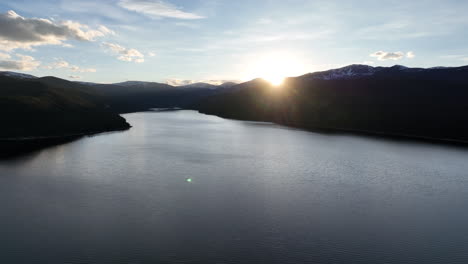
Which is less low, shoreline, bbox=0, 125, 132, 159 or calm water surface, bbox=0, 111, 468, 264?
shoreline, bbox=0, 125, 132, 159

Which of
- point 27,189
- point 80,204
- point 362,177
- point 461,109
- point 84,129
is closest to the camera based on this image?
point 80,204

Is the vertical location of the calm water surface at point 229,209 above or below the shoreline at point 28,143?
below

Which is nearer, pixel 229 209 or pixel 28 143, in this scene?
pixel 229 209

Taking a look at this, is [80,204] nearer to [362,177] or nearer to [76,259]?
[76,259]

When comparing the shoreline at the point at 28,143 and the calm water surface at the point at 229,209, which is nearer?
the calm water surface at the point at 229,209

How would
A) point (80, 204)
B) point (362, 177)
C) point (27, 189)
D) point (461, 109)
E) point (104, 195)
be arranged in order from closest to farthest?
1. point (80, 204)
2. point (104, 195)
3. point (27, 189)
4. point (362, 177)
5. point (461, 109)

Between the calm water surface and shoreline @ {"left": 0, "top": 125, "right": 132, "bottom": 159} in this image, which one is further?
shoreline @ {"left": 0, "top": 125, "right": 132, "bottom": 159}

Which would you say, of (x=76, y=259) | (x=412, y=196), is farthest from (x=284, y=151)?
(x=76, y=259)

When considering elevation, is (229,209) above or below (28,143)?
below
